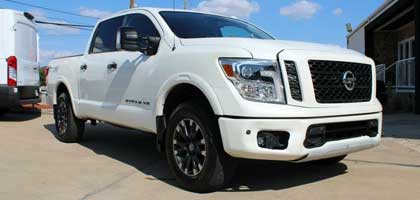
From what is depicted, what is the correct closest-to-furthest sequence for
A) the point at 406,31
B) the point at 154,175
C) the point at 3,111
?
the point at 154,175, the point at 3,111, the point at 406,31

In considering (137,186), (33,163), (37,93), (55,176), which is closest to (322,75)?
(137,186)

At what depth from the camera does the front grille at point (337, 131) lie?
16.4ft

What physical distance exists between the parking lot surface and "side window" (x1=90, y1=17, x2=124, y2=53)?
1555 mm

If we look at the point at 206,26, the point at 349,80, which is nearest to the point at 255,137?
the point at 349,80

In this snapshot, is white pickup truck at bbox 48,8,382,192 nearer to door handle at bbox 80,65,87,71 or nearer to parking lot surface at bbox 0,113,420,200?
parking lot surface at bbox 0,113,420,200

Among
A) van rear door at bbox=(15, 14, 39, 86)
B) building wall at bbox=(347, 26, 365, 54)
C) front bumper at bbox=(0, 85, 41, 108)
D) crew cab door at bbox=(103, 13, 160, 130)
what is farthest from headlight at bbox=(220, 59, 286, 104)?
building wall at bbox=(347, 26, 365, 54)

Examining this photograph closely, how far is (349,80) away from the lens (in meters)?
5.47

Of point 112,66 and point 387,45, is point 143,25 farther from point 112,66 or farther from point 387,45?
point 387,45

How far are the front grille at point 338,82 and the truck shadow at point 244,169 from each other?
1071 mm

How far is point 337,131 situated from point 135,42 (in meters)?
2.48

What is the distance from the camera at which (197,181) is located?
5312mm

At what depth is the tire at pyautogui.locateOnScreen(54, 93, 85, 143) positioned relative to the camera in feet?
28.5

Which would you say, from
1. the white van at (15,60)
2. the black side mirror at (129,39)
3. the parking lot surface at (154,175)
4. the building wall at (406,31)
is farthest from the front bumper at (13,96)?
the building wall at (406,31)

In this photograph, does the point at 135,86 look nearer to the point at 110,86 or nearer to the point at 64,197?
the point at 110,86
